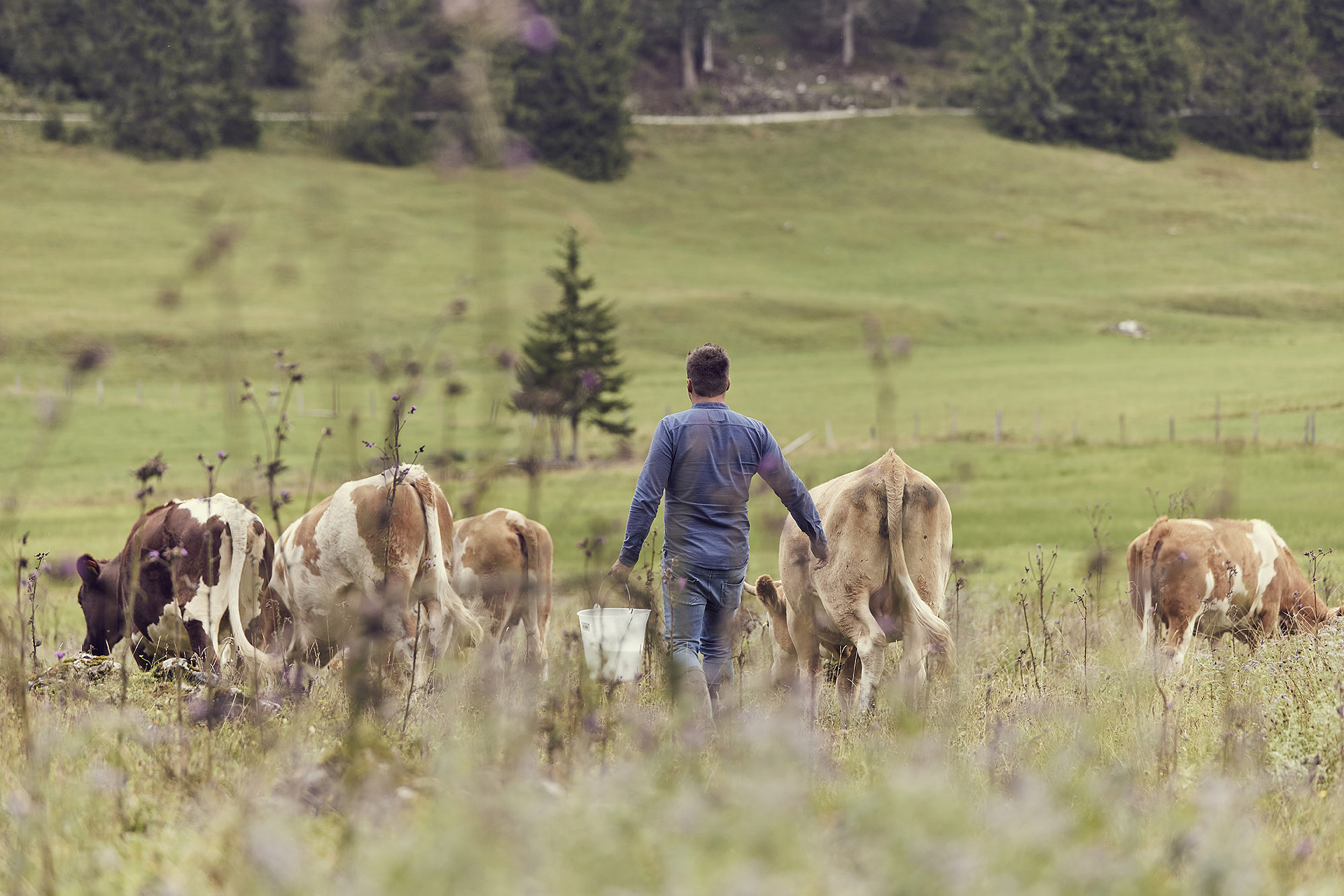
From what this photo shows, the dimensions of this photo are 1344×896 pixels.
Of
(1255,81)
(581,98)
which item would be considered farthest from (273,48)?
(1255,81)

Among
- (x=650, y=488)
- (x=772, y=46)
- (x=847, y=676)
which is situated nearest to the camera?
(x=650, y=488)

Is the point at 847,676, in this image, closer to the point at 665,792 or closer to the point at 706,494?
the point at 706,494

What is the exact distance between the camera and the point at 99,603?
8609 mm

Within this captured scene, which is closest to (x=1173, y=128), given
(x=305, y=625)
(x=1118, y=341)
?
(x=1118, y=341)

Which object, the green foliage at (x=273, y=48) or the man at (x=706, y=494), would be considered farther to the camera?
the green foliage at (x=273, y=48)

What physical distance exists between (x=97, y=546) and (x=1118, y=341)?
165 feet

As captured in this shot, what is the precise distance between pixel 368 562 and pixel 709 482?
3.29 meters

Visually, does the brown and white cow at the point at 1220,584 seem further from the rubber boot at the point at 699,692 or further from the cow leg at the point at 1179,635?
the rubber boot at the point at 699,692

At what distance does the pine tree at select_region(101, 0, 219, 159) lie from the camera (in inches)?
3344

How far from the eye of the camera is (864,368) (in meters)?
53.2

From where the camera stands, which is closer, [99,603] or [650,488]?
[650,488]

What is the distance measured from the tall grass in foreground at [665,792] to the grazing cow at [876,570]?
0.62 m

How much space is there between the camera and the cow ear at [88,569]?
27.7 ft

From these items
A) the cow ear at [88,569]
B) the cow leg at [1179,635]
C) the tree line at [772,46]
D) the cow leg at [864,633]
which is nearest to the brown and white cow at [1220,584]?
the cow leg at [1179,635]
